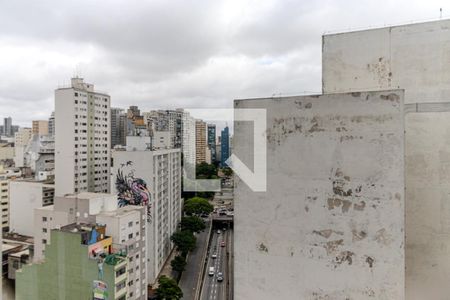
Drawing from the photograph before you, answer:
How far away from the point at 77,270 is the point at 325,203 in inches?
280

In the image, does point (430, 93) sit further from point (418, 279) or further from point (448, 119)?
point (418, 279)

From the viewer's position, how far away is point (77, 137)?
15.5 meters

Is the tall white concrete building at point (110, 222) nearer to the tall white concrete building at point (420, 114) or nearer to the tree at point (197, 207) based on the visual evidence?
the tall white concrete building at point (420, 114)

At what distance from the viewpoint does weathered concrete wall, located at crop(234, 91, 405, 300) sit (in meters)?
2.32

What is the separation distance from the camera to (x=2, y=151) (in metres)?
28.4

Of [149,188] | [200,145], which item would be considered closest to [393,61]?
[149,188]

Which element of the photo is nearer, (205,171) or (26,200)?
(26,200)

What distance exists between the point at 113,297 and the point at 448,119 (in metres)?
7.53

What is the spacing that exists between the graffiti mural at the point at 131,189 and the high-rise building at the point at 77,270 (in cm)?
390

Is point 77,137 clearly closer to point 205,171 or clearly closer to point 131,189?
point 131,189

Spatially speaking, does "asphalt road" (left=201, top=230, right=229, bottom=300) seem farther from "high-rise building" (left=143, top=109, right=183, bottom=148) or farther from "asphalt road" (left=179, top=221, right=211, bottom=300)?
"high-rise building" (left=143, top=109, right=183, bottom=148)

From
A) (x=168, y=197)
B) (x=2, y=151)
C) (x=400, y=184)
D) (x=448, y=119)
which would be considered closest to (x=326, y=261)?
(x=400, y=184)

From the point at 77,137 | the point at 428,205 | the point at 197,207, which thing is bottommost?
the point at 197,207

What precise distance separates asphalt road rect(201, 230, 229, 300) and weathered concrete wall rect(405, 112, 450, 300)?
9587 millimetres
